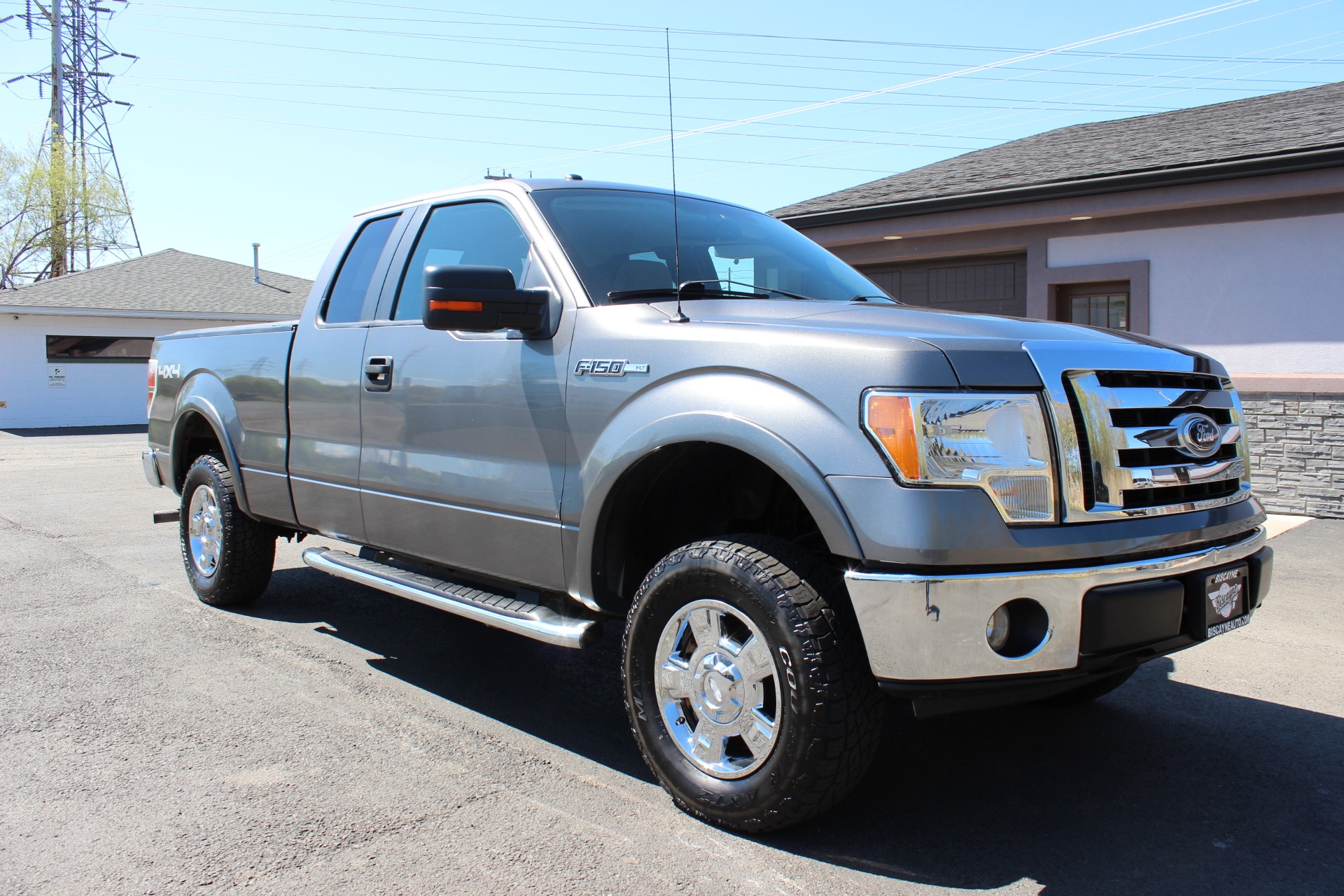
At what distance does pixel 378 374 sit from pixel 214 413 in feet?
5.72

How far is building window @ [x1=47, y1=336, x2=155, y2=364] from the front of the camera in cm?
2780

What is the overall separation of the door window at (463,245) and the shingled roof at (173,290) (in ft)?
79.8

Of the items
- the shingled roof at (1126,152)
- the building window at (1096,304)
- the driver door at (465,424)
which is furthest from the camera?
the building window at (1096,304)

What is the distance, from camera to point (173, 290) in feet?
100.0

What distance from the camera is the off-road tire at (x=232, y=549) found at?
561 cm

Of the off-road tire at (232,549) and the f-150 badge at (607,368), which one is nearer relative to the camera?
the f-150 badge at (607,368)

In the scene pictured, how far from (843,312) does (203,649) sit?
3613mm

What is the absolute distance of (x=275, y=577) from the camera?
6.94 meters

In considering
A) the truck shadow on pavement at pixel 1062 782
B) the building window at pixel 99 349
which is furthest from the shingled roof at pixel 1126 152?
the building window at pixel 99 349

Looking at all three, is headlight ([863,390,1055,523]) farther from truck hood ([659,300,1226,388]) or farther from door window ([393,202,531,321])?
door window ([393,202,531,321])

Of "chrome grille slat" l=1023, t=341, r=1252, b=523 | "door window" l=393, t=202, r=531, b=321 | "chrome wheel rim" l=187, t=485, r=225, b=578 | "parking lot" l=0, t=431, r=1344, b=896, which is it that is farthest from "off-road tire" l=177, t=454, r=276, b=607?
"chrome grille slat" l=1023, t=341, r=1252, b=523

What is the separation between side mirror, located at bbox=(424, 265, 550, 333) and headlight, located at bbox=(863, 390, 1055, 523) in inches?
56.0

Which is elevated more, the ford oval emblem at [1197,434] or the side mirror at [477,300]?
the side mirror at [477,300]

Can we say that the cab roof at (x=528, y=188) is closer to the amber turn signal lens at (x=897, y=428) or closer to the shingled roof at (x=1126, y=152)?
the amber turn signal lens at (x=897, y=428)
